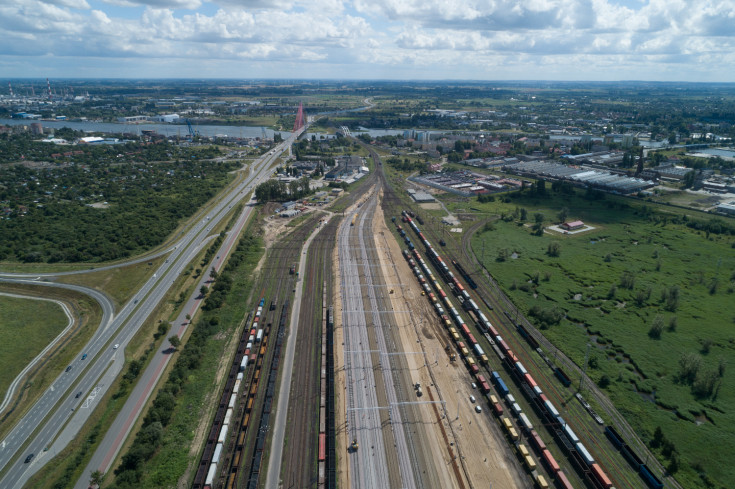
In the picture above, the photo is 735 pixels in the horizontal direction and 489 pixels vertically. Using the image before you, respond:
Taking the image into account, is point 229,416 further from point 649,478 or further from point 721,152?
point 721,152

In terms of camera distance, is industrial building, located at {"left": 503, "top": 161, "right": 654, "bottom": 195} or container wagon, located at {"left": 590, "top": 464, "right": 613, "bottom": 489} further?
industrial building, located at {"left": 503, "top": 161, "right": 654, "bottom": 195}

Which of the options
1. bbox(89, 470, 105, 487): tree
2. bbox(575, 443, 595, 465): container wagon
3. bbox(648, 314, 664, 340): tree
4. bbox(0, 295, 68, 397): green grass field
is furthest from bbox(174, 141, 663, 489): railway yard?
bbox(0, 295, 68, 397): green grass field

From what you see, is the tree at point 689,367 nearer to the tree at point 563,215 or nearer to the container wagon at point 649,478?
the container wagon at point 649,478

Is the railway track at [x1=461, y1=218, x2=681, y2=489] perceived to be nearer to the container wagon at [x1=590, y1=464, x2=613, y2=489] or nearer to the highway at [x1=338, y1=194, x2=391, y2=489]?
the container wagon at [x1=590, y1=464, x2=613, y2=489]

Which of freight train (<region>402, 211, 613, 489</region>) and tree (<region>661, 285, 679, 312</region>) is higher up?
tree (<region>661, 285, 679, 312</region>)

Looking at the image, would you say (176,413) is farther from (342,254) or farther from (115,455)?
(342,254)

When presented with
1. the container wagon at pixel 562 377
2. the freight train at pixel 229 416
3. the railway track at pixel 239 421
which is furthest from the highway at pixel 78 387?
the container wagon at pixel 562 377
